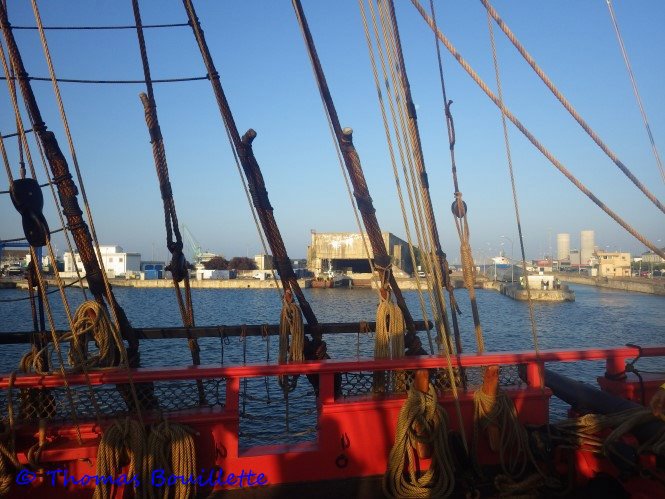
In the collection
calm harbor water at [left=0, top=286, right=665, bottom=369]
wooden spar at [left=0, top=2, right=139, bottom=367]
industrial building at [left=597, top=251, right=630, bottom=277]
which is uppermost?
wooden spar at [left=0, top=2, right=139, bottom=367]

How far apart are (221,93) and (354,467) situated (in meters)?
3.87

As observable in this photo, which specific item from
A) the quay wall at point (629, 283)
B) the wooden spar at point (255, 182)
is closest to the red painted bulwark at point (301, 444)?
the wooden spar at point (255, 182)

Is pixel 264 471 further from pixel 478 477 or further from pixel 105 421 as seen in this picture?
pixel 478 477

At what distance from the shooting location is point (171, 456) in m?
3.55

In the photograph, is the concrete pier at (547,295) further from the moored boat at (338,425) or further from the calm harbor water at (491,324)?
the moored boat at (338,425)

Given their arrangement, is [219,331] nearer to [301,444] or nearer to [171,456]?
[301,444]

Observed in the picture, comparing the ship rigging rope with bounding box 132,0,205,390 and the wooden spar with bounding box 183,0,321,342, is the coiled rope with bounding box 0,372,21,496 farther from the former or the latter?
the wooden spar with bounding box 183,0,321,342

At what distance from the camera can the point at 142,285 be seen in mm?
79375

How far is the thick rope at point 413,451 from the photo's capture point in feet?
12.2

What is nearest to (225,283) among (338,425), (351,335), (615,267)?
(351,335)

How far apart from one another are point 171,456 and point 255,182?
2920 millimetres

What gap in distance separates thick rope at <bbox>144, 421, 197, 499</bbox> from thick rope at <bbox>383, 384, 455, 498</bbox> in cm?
139

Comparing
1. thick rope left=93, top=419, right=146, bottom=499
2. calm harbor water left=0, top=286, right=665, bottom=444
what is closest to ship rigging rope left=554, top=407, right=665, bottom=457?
calm harbor water left=0, top=286, right=665, bottom=444

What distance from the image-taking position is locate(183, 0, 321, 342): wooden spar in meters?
5.39
